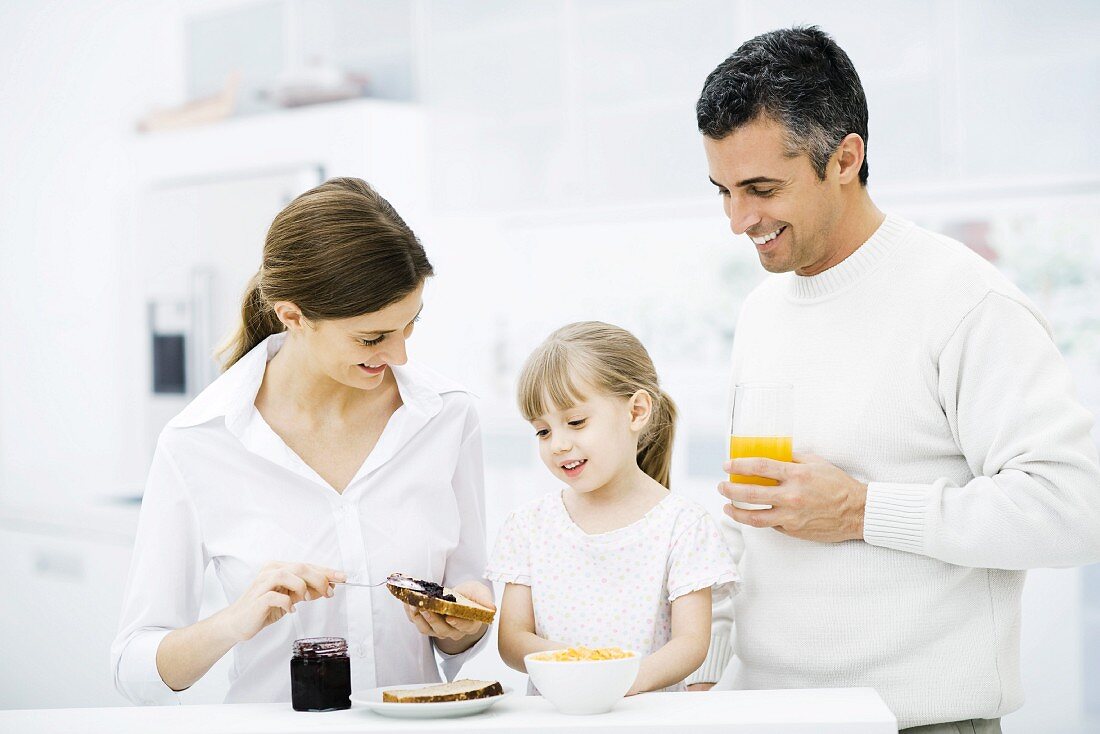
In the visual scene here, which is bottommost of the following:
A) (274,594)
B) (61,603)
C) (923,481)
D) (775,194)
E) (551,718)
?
(61,603)

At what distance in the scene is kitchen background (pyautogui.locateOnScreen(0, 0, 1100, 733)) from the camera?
3441 millimetres

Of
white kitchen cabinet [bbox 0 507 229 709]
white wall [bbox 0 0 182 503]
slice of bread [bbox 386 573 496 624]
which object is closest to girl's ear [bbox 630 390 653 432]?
slice of bread [bbox 386 573 496 624]

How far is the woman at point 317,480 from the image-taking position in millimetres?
1584

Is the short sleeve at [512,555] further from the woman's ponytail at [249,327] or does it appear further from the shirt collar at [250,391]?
the woman's ponytail at [249,327]

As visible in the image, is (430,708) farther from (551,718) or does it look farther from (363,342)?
(363,342)

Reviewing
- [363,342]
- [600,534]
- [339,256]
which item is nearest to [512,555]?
[600,534]

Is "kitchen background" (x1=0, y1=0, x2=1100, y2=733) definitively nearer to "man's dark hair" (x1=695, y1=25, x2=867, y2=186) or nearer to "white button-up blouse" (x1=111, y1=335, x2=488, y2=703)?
"white button-up blouse" (x1=111, y1=335, x2=488, y2=703)

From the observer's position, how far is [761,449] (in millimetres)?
1539

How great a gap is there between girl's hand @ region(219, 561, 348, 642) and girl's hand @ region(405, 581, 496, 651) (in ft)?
0.46

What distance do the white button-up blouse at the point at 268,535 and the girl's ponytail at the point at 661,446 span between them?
1.24ft

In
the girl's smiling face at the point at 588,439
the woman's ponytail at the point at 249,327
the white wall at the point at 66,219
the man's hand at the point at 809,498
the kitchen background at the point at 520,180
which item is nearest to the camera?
the man's hand at the point at 809,498

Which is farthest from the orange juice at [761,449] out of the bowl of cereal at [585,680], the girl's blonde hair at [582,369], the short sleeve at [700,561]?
the bowl of cereal at [585,680]

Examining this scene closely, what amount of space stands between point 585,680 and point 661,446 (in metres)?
0.68

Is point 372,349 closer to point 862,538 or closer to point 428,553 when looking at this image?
point 428,553
